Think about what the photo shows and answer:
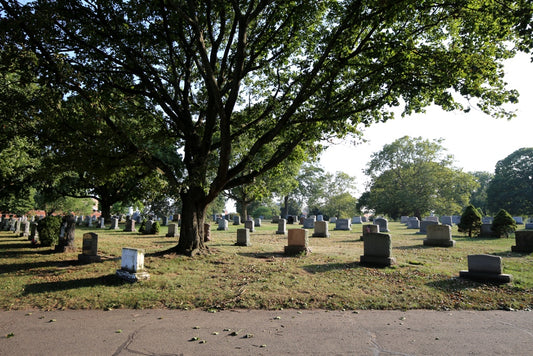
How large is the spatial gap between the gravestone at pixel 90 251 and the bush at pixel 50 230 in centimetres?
456

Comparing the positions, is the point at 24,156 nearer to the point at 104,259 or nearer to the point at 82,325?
the point at 104,259

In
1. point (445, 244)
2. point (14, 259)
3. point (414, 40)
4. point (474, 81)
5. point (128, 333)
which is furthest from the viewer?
point (445, 244)

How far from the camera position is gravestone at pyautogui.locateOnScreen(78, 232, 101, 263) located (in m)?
10.3

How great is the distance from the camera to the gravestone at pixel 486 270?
770 cm

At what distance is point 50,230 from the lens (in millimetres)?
13922

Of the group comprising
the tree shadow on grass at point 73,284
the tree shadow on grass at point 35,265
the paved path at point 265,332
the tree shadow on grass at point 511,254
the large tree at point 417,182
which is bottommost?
the paved path at point 265,332

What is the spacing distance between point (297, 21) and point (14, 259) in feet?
43.8

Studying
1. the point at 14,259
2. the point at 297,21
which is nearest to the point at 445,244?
the point at 297,21

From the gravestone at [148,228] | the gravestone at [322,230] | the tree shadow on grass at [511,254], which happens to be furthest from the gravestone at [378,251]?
the gravestone at [148,228]

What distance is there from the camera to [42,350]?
4.14 metres

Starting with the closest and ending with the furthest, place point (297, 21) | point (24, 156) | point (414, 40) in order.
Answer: point (414, 40), point (297, 21), point (24, 156)

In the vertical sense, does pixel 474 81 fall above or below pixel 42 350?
above

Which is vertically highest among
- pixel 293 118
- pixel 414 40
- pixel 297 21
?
pixel 297 21

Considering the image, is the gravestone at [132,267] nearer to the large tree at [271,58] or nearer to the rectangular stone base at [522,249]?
the large tree at [271,58]
